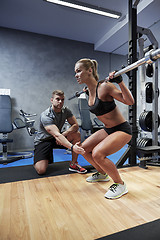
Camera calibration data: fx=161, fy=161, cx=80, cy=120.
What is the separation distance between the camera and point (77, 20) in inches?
169

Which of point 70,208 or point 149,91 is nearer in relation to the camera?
point 70,208

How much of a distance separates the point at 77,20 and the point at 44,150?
12.0 ft

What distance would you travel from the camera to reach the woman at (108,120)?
1.61 metres

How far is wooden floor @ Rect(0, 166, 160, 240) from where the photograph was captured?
112 centimetres

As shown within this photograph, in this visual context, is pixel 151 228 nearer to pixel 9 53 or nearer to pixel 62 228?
pixel 62 228

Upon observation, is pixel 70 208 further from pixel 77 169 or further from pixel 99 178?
pixel 77 169

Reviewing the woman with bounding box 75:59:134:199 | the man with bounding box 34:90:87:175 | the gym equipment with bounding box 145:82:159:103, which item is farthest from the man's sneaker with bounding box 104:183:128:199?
the gym equipment with bounding box 145:82:159:103

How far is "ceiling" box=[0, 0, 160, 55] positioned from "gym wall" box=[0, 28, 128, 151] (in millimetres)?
269

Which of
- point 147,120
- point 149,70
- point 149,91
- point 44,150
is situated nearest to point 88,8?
point 149,70

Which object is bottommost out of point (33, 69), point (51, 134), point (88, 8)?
point (51, 134)

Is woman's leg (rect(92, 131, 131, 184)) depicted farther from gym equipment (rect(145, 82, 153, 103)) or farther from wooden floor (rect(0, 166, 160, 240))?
gym equipment (rect(145, 82, 153, 103))

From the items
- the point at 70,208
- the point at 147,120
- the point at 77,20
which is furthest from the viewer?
the point at 77,20

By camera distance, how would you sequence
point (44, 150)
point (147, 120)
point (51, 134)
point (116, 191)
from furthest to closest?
1. point (147, 120)
2. point (44, 150)
3. point (51, 134)
4. point (116, 191)

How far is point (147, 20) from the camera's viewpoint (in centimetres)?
411
